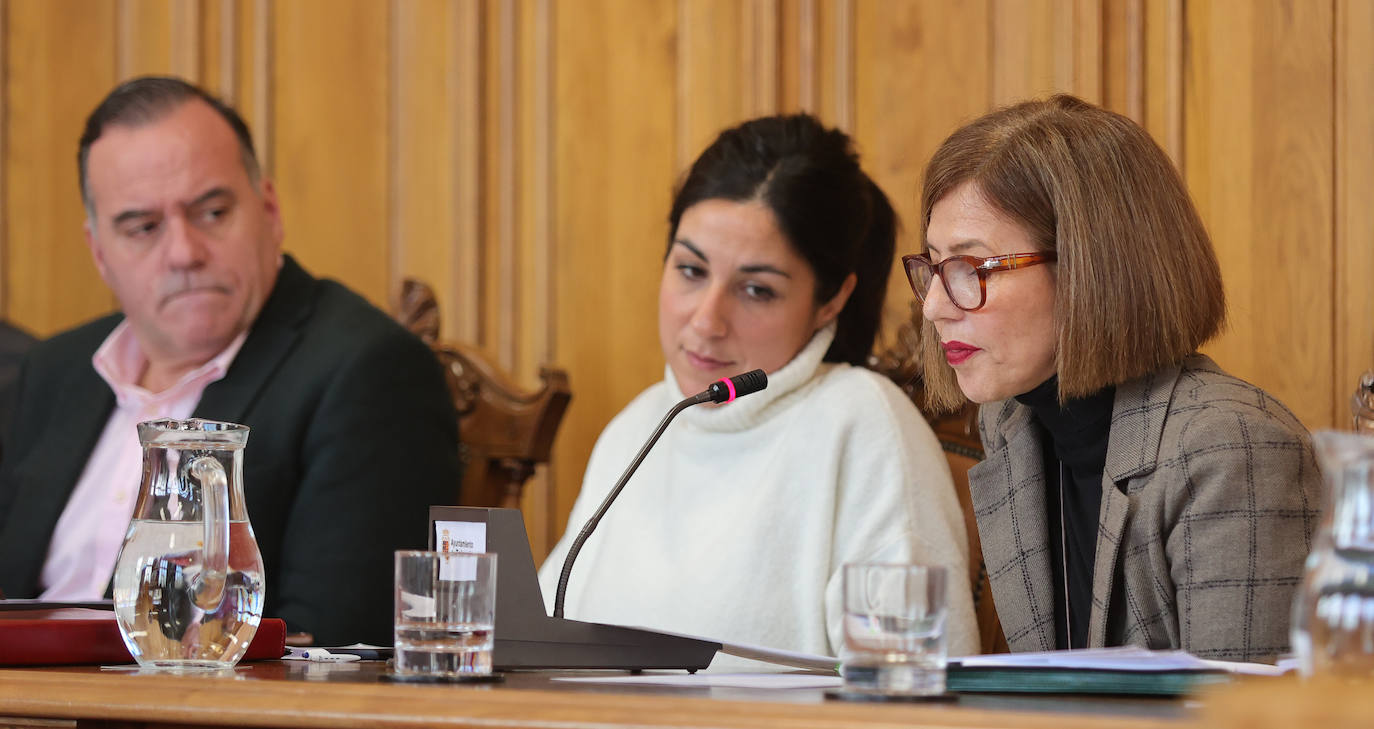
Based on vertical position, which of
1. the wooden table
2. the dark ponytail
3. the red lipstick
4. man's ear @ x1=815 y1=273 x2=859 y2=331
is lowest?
the wooden table

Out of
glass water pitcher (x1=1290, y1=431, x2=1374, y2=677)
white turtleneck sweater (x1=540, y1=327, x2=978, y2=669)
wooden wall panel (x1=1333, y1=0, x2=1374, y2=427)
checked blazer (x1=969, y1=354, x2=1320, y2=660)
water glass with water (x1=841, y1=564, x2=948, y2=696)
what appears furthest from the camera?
wooden wall panel (x1=1333, y1=0, x2=1374, y2=427)

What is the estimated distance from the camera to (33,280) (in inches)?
141

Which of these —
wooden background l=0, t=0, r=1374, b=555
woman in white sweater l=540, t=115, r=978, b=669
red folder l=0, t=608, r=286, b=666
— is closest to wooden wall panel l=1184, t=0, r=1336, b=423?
wooden background l=0, t=0, r=1374, b=555

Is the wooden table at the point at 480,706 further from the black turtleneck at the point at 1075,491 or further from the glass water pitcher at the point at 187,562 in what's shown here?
the black turtleneck at the point at 1075,491

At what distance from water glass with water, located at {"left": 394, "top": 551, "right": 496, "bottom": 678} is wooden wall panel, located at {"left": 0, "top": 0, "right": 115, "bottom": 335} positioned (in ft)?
8.81

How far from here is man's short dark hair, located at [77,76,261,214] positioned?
2471 mm

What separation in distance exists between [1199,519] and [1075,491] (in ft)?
0.83

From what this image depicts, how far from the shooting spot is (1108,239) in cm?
150

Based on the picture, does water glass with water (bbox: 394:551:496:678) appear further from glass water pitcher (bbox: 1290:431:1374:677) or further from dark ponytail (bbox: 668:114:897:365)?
dark ponytail (bbox: 668:114:897:365)

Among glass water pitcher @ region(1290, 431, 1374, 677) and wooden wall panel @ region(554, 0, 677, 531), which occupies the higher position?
wooden wall panel @ region(554, 0, 677, 531)

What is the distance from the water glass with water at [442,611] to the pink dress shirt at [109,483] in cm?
131

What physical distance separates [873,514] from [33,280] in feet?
8.06

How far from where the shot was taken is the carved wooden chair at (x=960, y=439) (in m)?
2.04

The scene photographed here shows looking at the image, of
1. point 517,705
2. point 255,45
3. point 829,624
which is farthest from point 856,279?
point 255,45
